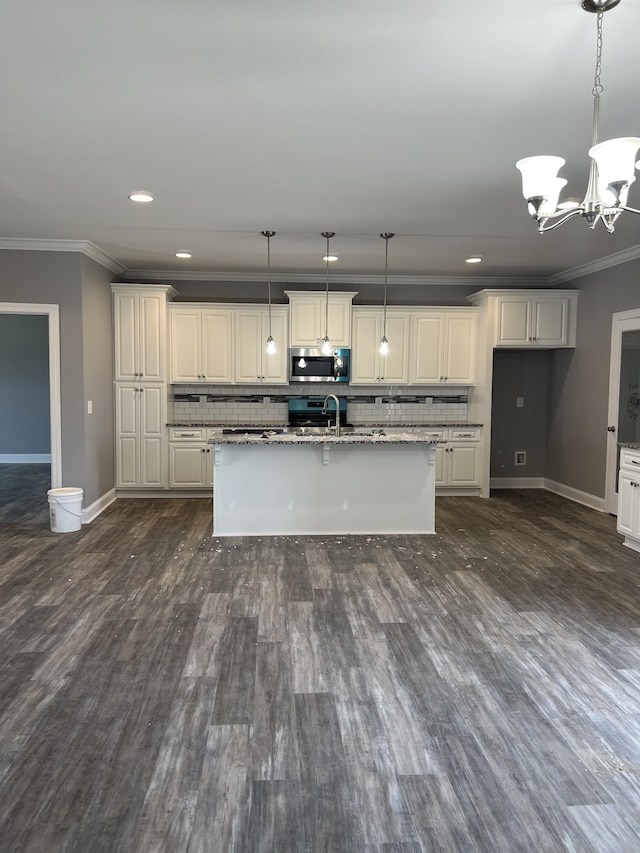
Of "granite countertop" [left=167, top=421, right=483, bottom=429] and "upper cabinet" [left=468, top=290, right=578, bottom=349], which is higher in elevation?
"upper cabinet" [left=468, top=290, right=578, bottom=349]

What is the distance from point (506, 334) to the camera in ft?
21.9

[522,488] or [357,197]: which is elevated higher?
[357,197]

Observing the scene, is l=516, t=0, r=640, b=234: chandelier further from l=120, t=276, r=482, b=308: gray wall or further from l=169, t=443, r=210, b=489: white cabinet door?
l=169, t=443, r=210, b=489: white cabinet door

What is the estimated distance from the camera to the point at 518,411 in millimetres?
7395

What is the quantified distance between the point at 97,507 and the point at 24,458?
13.2 feet

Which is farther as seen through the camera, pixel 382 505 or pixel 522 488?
pixel 522 488

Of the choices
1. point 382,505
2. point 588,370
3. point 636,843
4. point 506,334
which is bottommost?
point 636,843

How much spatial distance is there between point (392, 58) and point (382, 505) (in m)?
3.71

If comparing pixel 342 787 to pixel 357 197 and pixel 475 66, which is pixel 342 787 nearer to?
pixel 475 66

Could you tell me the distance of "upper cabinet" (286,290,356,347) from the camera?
6.69m

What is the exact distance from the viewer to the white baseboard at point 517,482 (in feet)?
24.5

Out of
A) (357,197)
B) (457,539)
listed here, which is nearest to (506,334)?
(457,539)

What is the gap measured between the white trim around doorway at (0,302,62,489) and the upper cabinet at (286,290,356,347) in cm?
256

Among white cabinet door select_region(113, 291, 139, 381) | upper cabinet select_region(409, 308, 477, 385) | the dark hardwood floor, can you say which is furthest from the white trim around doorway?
upper cabinet select_region(409, 308, 477, 385)
